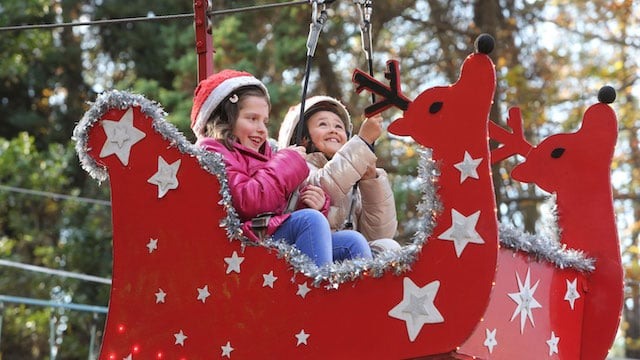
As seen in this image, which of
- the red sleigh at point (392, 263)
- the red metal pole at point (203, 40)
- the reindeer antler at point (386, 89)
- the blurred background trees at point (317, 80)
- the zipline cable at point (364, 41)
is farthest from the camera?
the blurred background trees at point (317, 80)

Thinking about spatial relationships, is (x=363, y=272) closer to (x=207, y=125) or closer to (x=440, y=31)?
Answer: (x=207, y=125)

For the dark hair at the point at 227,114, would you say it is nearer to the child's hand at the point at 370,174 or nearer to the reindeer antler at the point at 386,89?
the child's hand at the point at 370,174

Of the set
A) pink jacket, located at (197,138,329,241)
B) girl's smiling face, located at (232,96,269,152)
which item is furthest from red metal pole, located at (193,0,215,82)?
pink jacket, located at (197,138,329,241)

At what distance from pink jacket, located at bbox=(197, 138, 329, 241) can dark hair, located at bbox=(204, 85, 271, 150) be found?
0.13 meters

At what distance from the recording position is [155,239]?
10.4ft

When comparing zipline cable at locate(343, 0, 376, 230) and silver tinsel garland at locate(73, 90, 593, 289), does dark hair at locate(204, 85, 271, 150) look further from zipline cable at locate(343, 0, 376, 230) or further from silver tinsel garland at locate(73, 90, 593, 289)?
zipline cable at locate(343, 0, 376, 230)

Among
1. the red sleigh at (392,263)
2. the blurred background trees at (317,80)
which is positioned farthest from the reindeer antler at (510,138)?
the blurred background trees at (317,80)

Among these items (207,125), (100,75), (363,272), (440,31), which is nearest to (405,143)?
(440,31)

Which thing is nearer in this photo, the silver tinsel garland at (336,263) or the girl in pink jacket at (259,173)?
the silver tinsel garland at (336,263)

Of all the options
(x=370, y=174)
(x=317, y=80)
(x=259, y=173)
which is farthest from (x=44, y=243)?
(x=259, y=173)

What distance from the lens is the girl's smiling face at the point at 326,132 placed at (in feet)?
12.1

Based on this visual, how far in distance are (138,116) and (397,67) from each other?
2.76ft

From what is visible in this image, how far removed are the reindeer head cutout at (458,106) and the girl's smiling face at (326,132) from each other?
0.93 m

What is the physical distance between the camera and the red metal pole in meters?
3.84
